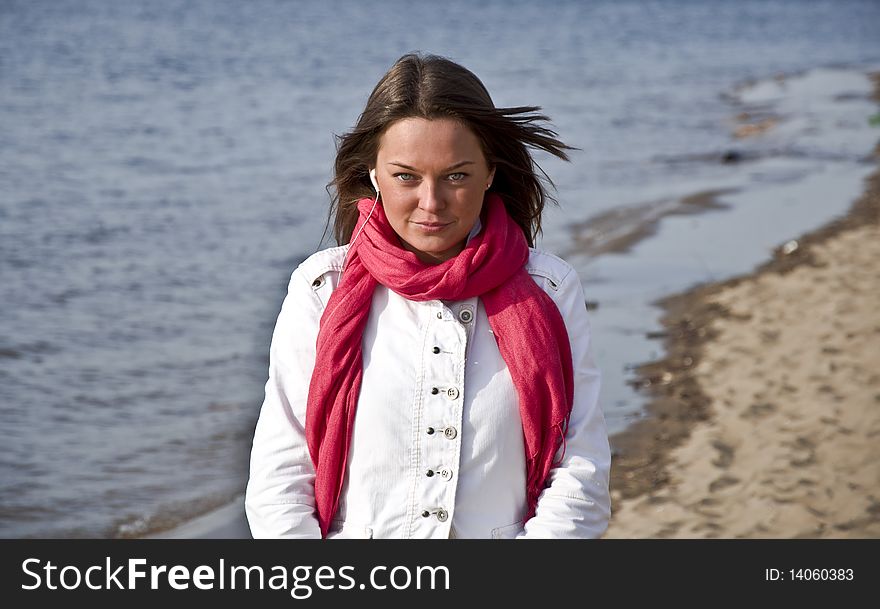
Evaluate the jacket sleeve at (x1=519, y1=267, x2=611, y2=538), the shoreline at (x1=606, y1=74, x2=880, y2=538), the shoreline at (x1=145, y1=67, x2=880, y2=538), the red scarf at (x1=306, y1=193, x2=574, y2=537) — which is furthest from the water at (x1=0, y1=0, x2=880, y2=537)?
the jacket sleeve at (x1=519, y1=267, x2=611, y2=538)

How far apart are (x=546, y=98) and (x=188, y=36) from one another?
1137 centimetres

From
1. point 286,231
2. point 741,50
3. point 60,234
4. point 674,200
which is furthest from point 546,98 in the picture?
point 741,50

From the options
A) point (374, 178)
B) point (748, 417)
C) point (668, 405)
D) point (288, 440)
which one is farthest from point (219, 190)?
point (288, 440)

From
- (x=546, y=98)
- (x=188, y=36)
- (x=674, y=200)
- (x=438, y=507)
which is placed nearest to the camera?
(x=438, y=507)

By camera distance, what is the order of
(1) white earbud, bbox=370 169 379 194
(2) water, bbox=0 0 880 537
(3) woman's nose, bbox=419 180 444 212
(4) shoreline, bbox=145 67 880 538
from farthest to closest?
(2) water, bbox=0 0 880 537, (4) shoreline, bbox=145 67 880 538, (1) white earbud, bbox=370 169 379 194, (3) woman's nose, bbox=419 180 444 212

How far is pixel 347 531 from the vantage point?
2791 millimetres

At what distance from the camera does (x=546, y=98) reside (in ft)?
71.1

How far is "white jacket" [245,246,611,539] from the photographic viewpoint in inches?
108

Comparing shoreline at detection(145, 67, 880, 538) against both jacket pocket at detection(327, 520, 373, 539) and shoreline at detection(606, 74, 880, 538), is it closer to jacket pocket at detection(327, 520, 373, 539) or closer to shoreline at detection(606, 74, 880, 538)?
shoreline at detection(606, 74, 880, 538)

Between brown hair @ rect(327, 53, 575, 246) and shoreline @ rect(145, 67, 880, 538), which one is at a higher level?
shoreline @ rect(145, 67, 880, 538)

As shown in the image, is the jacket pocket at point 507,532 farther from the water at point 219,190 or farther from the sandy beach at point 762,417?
the water at point 219,190

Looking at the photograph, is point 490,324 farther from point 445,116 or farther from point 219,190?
point 219,190

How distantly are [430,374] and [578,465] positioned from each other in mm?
424

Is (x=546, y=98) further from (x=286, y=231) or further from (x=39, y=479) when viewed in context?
(x=39, y=479)
